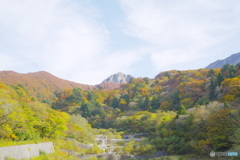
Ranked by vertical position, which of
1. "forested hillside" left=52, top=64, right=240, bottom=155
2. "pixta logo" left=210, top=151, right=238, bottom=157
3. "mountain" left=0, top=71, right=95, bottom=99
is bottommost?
"pixta logo" left=210, top=151, right=238, bottom=157

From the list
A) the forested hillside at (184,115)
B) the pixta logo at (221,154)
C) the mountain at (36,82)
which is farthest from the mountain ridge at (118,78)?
the pixta logo at (221,154)

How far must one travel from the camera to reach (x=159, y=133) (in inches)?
1068

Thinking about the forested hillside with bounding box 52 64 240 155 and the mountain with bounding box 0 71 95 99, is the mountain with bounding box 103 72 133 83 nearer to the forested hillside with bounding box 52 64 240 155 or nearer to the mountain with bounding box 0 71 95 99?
the mountain with bounding box 0 71 95 99

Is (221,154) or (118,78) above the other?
(118,78)

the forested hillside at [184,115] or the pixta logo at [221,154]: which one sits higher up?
the forested hillside at [184,115]

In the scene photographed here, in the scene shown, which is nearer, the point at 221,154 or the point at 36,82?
the point at 221,154

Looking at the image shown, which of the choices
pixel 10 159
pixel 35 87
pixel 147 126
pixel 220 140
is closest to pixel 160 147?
pixel 220 140

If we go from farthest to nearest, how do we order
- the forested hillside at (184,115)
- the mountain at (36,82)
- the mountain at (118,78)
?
the mountain at (118,78) < the mountain at (36,82) < the forested hillside at (184,115)

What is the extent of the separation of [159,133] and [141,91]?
132ft

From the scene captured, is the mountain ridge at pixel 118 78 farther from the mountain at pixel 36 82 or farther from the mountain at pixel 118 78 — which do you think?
the mountain at pixel 36 82

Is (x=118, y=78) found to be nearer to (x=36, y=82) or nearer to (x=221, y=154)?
(x=36, y=82)

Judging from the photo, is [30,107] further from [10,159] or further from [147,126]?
[147,126]

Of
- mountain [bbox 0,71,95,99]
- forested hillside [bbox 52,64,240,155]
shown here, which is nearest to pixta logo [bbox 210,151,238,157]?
forested hillside [bbox 52,64,240,155]

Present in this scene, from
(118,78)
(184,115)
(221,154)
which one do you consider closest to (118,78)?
(118,78)
